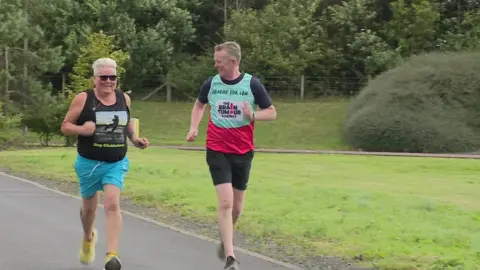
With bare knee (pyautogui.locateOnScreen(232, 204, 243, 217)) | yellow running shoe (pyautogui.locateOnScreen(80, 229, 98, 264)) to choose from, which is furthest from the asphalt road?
bare knee (pyautogui.locateOnScreen(232, 204, 243, 217))

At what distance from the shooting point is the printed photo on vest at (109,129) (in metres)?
6.90

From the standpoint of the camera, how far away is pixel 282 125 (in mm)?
41219

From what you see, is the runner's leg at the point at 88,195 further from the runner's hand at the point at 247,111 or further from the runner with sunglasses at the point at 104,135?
the runner's hand at the point at 247,111

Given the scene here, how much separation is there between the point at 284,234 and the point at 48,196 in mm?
5290

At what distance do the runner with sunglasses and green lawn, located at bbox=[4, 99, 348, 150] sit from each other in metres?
29.5

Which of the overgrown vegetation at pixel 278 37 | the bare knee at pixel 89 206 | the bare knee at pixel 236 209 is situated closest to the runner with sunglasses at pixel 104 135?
the bare knee at pixel 89 206

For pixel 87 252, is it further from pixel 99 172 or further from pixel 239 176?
pixel 239 176

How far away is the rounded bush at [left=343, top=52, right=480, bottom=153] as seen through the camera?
117ft

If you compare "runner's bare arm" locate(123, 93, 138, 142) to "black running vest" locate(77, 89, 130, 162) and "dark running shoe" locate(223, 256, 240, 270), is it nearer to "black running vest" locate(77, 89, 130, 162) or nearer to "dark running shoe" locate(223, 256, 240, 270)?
"black running vest" locate(77, 89, 130, 162)

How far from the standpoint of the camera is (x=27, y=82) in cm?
3541

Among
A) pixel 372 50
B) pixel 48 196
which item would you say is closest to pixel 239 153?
pixel 48 196

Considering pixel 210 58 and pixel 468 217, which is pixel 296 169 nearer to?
pixel 468 217

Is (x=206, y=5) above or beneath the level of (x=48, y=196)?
above

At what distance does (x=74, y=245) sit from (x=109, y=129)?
6.94 ft
